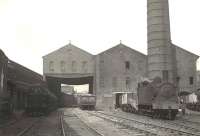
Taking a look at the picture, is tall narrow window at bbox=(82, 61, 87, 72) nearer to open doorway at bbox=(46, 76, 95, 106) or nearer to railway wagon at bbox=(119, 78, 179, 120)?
open doorway at bbox=(46, 76, 95, 106)

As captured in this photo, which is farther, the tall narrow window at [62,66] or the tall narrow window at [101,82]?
the tall narrow window at [62,66]

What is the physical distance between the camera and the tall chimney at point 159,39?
4459 centimetres

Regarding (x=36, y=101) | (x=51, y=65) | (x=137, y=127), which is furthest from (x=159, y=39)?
(x=137, y=127)

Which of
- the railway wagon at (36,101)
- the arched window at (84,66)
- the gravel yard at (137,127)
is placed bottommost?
the gravel yard at (137,127)

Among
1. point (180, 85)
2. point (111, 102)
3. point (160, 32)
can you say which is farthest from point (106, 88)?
point (160, 32)

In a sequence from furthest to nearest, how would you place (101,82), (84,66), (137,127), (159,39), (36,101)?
1. (84,66)
2. (101,82)
3. (159,39)
4. (36,101)
5. (137,127)

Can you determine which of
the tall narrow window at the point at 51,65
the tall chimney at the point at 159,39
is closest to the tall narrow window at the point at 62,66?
the tall narrow window at the point at 51,65

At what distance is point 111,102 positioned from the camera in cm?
5806

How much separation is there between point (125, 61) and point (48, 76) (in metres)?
13.1

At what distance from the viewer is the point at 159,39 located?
44.9 meters

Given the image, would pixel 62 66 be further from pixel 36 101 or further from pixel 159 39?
pixel 36 101

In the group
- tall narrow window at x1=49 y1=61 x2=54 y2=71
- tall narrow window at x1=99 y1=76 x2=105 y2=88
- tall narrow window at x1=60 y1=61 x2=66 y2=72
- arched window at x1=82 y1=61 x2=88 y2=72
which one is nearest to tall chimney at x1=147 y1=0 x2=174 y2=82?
tall narrow window at x1=99 y1=76 x2=105 y2=88

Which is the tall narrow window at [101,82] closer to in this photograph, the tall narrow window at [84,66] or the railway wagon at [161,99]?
the tall narrow window at [84,66]

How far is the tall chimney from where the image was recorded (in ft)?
146
